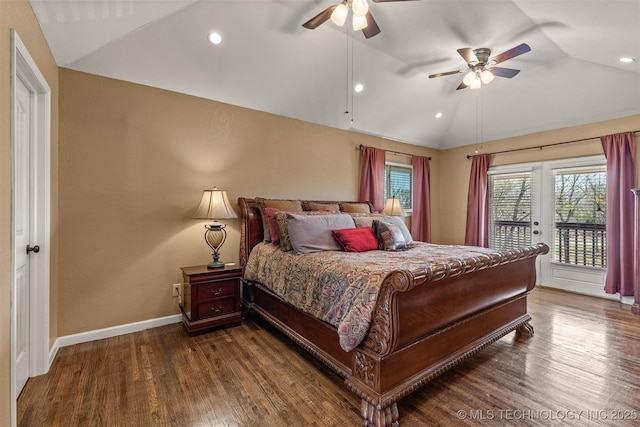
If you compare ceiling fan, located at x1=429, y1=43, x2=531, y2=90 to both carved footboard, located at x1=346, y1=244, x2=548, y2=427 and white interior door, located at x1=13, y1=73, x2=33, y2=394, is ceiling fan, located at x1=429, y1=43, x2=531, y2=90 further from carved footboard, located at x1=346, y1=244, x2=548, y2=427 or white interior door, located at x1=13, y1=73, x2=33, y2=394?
white interior door, located at x1=13, y1=73, x2=33, y2=394

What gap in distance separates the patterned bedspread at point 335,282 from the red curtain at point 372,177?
2.10m

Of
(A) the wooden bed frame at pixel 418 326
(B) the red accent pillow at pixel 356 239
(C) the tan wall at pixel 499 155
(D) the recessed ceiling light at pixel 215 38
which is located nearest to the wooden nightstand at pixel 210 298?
(A) the wooden bed frame at pixel 418 326

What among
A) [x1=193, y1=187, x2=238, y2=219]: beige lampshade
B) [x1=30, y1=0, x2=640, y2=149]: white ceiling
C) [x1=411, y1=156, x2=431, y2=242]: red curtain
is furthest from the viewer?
[x1=411, y1=156, x2=431, y2=242]: red curtain

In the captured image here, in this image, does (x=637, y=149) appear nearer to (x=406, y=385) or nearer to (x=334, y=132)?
(x=334, y=132)

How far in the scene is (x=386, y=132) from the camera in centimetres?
497

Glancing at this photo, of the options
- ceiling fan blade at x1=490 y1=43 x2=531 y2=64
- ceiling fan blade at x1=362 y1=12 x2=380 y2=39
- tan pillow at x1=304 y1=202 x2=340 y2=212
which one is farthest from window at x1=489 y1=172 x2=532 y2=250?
ceiling fan blade at x1=362 y1=12 x2=380 y2=39

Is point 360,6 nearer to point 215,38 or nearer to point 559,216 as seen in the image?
point 215,38

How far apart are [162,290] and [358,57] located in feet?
11.4

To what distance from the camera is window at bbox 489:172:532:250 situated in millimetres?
4875

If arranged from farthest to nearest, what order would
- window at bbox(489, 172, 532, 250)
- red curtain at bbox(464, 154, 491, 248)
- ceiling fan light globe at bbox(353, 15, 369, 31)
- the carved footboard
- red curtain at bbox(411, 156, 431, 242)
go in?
red curtain at bbox(411, 156, 431, 242) → red curtain at bbox(464, 154, 491, 248) → window at bbox(489, 172, 532, 250) → ceiling fan light globe at bbox(353, 15, 369, 31) → the carved footboard

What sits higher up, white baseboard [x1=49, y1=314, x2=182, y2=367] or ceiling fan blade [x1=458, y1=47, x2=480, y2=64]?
ceiling fan blade [x1=458, y1=47, x2=480, y2=64]

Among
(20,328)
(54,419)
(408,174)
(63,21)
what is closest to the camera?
(54,419)

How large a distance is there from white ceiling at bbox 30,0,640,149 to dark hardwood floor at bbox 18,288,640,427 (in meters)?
2.57

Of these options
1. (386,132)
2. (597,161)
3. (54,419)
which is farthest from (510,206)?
(54,419)
